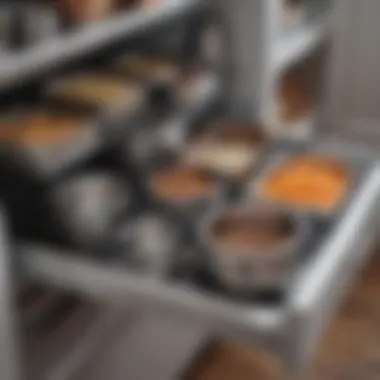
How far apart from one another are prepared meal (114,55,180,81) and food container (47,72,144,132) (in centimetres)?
5

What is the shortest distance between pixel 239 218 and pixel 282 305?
0.66ft

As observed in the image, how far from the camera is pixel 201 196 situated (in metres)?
1.08

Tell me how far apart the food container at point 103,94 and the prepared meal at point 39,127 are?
4 centimetres

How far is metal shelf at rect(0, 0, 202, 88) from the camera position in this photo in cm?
86

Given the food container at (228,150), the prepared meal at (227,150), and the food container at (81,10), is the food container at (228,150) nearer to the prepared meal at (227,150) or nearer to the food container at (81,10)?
the prepared meal at (227,150)

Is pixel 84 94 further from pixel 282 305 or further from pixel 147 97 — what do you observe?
pixel 282 305

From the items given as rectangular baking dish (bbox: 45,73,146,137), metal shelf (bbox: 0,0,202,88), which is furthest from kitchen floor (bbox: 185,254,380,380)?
metal shelf (bbox: 0,0,202,88)

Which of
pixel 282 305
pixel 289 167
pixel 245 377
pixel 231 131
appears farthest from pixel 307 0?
pixel 282 305

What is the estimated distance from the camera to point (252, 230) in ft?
3.22

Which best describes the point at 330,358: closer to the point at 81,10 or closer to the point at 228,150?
the point at 228,150

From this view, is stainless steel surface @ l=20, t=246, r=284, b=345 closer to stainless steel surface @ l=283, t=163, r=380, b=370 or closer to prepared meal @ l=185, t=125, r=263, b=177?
stainless steel surface @ l=283, t=163, r=380, b=370

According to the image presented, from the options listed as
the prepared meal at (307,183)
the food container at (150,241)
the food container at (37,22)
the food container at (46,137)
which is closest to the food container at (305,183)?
the prepared meal at (307,183)

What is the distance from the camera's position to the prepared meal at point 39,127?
3.42ft

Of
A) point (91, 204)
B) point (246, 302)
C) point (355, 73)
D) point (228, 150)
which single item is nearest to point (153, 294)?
point (246, 302)
